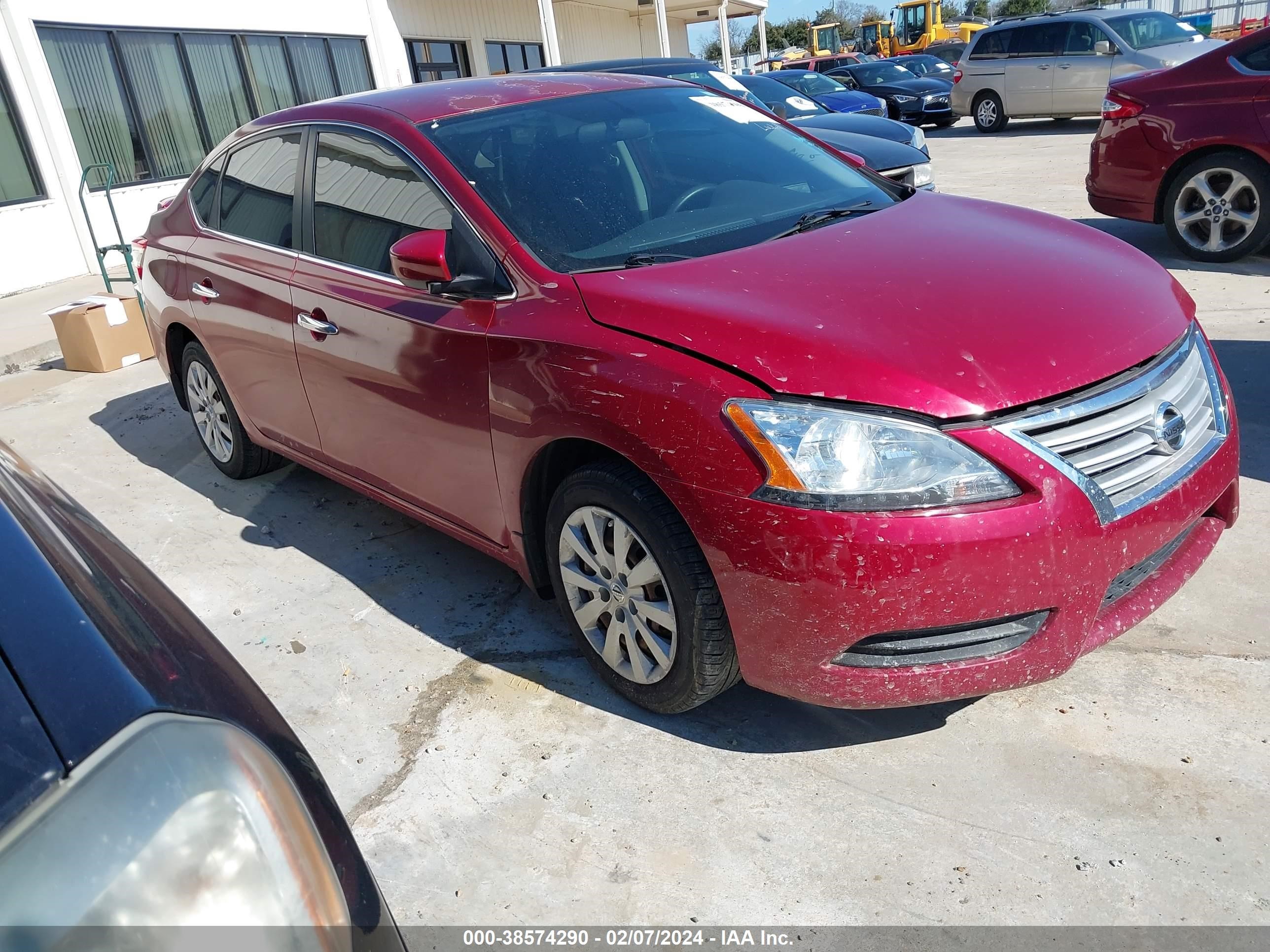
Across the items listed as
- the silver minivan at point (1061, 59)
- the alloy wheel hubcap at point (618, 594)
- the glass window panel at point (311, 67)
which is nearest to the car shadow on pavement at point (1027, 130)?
the silver minivan at point (1061, 59)

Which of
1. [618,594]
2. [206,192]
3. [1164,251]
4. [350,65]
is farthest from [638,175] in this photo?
[350,65]

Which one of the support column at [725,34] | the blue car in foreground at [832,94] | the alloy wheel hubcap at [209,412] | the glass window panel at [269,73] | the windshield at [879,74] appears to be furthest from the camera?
the support column at [725,34]

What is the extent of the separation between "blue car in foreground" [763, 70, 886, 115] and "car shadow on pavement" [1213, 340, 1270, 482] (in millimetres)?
10474

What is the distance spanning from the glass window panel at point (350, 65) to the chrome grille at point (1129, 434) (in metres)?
15.9

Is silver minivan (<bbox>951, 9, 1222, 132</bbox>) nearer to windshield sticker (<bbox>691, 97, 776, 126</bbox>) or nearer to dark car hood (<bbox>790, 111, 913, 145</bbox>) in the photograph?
dark car hood (<bbox>790, 111, 913, 145</bbox>)

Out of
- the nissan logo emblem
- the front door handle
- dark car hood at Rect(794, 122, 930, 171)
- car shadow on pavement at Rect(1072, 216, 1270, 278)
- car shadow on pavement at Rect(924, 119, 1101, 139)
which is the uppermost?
the front door handle

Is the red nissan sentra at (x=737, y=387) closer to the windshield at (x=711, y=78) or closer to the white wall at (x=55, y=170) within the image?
the windshield at (x=711, y=78)

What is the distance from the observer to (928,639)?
7.80 ft

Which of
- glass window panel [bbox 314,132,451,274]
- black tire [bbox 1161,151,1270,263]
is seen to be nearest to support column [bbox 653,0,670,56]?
black tire [bbox 1161,151,1270,263]

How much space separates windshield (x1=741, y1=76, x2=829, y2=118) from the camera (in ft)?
35.6

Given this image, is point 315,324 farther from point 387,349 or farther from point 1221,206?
point 1221,206

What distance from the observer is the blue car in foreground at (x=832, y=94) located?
1603 centimetres

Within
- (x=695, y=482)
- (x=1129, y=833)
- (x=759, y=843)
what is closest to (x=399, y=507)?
(x=695, y=482)

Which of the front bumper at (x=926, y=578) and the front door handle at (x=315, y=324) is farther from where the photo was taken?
the front door handle at (x=315, y=324)
